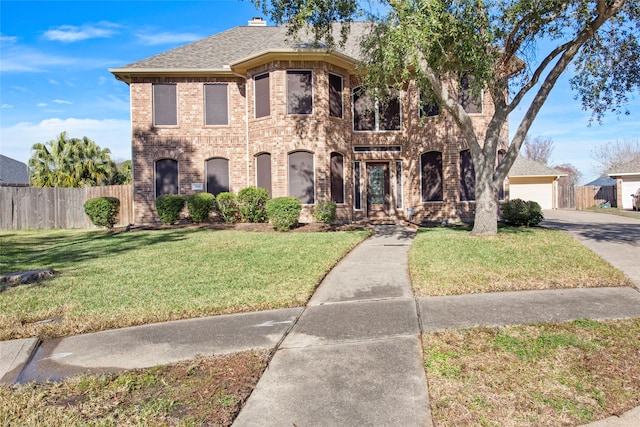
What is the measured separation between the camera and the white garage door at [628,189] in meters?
27.2

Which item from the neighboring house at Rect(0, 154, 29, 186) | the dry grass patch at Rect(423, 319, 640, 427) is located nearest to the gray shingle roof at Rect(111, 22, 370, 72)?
the dry grass patch at Rect(423, 319, 640, 427)

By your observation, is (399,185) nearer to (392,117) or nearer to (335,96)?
(392,117)

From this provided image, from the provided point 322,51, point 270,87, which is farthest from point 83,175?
point 322,51

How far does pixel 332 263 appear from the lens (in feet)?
25.2

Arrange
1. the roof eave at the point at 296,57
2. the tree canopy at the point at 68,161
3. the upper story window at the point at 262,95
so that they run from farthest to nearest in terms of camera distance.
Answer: the tree canopy at the point at 68,161 < the upper story window at the point at 262,95 < the roof eave at the point at 296,57

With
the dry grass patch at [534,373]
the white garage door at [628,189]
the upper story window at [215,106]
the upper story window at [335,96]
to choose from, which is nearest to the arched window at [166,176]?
the upper story window at [215,106]

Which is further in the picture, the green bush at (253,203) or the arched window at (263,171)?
the arched window at (263,171)

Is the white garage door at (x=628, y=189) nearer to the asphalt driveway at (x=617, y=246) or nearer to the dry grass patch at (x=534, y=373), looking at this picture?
the asphalt driveway at (x=617, y=246)

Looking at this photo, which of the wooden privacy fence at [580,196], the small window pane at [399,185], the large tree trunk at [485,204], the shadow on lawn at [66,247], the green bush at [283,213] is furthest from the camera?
the wooden privacy fence at [580,196]

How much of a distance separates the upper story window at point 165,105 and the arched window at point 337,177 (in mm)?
6624

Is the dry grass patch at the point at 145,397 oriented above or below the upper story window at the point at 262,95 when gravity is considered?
below

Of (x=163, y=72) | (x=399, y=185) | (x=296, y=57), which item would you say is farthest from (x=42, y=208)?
(x=399, y=185)

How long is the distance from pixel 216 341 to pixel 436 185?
13373 mm

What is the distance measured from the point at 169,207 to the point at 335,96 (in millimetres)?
7456
